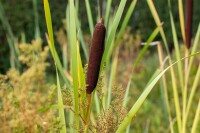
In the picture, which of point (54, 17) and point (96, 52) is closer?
point (96, 52)

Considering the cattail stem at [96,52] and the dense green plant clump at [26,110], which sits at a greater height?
the cattail stem at [96,52]

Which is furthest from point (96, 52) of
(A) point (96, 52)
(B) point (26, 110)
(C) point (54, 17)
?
(C) point (54, 17)

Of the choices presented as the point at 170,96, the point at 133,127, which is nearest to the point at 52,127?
the point at 133,127

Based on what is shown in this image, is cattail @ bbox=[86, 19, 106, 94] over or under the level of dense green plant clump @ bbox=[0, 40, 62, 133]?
over

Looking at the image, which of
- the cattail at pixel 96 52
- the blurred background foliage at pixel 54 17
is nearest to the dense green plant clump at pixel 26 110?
the cattail at pixel 96 52

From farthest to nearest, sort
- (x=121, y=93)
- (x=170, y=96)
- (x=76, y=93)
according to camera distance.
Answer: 1. (x=170, y=96)
2. (x=121, y=93)
3. (x=76, y=93)

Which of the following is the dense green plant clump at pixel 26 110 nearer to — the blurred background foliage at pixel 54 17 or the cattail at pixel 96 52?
the cattail at pixel 96 52

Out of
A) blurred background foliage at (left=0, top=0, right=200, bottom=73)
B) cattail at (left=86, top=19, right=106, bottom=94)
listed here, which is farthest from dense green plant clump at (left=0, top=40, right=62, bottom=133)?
blurred background foliage at (left=0, top=0, right=200, bottom=73)

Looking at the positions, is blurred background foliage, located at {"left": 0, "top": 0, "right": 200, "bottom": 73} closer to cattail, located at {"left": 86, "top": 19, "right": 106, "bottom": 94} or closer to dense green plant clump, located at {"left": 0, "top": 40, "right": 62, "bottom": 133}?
dense green plant clump, located at {"left": 0, "top": 40, "right": 62, "bottom": 133}

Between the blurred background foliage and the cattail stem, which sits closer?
the cattail stem

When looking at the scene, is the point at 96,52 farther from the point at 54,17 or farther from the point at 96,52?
the point at 54,17

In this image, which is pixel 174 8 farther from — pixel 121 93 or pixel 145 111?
pixel 121 93
